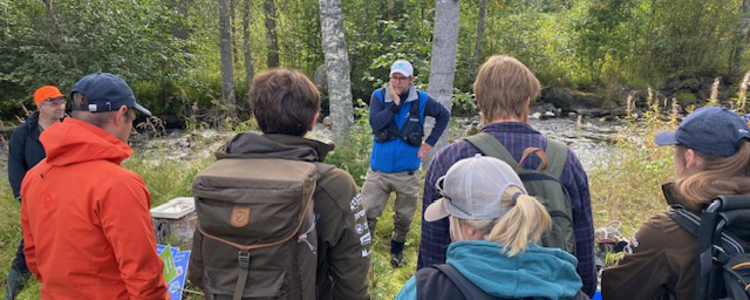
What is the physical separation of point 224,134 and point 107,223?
Answer: 491 cm

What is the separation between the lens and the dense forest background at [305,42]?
10.9 m

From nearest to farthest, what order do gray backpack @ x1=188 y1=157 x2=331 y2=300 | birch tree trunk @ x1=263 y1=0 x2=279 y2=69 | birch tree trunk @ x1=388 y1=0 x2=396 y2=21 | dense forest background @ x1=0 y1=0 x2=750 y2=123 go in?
1. gray backpack @ x1=188 y1=157 x2=331 y2=300
2. dense forest background @ x1=0 y1=0 x2=750 y2=123
3. birch tree trunk @ x1=388 y1=0 x2=396 y2=21
4. birch tree trunk @ x1=263 y1=0 x2=279 y2=69

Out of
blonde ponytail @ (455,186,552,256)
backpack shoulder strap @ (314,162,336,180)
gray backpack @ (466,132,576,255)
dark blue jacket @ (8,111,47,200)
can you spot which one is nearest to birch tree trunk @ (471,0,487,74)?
dark blue jacket @ (8,111,47,200)

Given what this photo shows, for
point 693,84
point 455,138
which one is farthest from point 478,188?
point 693,84

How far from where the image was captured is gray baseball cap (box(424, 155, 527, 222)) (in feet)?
4.29

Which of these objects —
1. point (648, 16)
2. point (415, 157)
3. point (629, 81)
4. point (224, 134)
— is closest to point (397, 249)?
point (415, 157)

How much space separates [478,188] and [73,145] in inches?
68.4

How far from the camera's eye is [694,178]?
1.75 m

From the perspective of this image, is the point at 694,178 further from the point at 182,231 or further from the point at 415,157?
the point at 182,231

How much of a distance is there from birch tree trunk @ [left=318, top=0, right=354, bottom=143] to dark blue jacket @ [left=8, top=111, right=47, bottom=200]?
142 inches

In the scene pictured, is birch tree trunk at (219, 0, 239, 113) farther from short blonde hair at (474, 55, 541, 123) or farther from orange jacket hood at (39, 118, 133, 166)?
short blonde hair at (474, 55, 541, 123)

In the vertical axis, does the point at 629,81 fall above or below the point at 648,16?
below

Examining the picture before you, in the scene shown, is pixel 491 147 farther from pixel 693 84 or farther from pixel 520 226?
pixel 693 84

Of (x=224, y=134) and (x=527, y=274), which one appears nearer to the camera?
(x=527, y=274)
